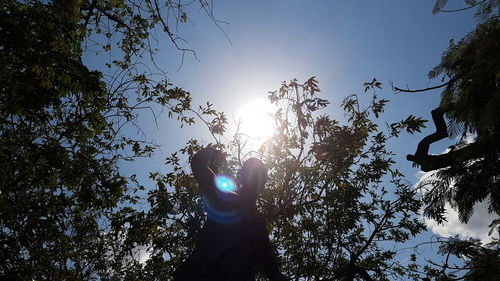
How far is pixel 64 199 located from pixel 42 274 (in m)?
2.13

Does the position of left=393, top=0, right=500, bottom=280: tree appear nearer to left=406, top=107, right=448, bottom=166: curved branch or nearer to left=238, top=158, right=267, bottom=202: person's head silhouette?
left=406, top=107, right=448, bottom=166: curved branch

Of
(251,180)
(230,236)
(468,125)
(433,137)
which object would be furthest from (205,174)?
(433,137)

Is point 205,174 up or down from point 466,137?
down

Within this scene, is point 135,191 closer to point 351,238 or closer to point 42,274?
point 42,274

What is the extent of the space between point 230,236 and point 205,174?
595 millimetres

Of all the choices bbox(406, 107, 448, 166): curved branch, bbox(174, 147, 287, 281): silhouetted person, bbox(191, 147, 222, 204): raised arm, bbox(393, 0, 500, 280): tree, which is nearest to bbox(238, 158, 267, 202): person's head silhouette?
bbox(174, 147, 287, 281): silhouetted person

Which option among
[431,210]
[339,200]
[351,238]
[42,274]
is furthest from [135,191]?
[431,210]

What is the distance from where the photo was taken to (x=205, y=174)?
8.75 feet

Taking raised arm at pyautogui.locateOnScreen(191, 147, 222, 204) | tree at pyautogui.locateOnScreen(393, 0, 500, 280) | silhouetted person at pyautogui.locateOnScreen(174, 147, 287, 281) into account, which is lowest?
silhouetted person at pyautogui.locateOnScreen(174, 147, 287, 281)

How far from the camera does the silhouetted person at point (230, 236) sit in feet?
7.16

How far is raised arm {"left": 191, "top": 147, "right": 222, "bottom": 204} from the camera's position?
103 inches

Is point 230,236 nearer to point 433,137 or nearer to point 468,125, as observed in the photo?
point 468,125

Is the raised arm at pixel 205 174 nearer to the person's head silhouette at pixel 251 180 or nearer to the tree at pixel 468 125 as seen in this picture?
the person's head silhouette at pixel 251 180

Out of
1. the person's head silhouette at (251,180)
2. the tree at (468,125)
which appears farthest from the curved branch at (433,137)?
the person's head silhouette at (251,180)
